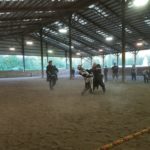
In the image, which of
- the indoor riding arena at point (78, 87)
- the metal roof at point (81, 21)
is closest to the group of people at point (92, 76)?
the indoor riding arena at point (78, 87)

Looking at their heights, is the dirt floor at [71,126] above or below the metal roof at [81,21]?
below

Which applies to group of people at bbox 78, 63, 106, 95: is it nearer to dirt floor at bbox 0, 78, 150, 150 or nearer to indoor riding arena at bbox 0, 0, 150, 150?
indoor riding arena at bbox 0, 0, 150, 150

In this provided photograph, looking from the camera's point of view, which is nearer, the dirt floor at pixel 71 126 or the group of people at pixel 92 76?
the dirt floor at pixel 71 126

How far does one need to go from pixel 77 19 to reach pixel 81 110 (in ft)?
73.5

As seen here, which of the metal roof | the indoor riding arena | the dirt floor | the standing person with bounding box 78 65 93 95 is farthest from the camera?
the metal roof

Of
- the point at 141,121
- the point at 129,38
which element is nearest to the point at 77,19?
the point at 129,38

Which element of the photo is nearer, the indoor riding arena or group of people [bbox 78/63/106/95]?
the indoor riding arena

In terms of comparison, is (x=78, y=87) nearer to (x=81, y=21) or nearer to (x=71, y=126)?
(x=71, y=126)

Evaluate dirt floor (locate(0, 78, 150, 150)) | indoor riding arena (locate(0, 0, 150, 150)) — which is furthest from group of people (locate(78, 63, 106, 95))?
dirt floor (locate(0, 78, 150, 150))

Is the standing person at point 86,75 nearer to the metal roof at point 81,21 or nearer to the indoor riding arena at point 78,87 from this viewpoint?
the indoor riding arena at point 78,87

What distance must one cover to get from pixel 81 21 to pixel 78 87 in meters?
14.7

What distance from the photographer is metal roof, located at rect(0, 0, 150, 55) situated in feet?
61.8

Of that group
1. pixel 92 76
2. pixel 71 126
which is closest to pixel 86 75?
pixel 92 76

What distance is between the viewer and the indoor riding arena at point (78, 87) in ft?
16.4
